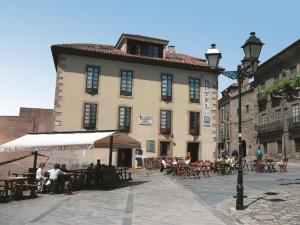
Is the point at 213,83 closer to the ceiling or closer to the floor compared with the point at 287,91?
closer to the ceiling

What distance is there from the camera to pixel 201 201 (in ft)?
38.4

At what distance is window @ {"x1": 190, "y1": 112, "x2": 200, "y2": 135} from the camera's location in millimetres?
27688

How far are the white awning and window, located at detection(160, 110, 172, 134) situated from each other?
390 inches

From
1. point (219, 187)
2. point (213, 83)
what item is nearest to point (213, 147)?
point (213, 83)

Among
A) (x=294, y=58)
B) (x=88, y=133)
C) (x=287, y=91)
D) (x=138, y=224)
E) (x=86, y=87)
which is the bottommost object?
(x=138, y=224)

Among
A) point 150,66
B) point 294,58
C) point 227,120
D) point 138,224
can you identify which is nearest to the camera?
point 138,224

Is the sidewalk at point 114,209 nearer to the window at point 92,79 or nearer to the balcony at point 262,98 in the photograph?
the window at point 92,79

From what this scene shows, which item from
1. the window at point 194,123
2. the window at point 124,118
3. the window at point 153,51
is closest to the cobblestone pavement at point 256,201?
the window at point 124,118

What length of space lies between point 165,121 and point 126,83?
4.21 meters

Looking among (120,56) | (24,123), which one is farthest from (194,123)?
(24,123)

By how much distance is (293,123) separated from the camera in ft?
109

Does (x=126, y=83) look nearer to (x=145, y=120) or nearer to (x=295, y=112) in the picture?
(x=145, y=120)

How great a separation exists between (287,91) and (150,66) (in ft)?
45.8

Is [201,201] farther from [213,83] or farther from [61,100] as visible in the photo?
[213,83]
